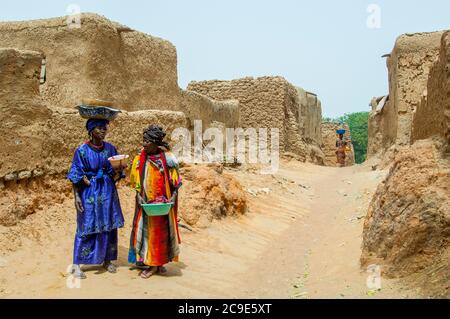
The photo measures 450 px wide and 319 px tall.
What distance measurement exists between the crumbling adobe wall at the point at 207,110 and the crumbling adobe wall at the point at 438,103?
6.21 meters

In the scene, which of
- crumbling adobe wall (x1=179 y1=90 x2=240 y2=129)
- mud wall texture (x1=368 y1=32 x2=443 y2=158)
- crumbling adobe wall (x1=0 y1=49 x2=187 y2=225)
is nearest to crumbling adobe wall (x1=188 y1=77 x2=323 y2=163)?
crumbling adobe wall (x1=179 y1=90 x2=240 y2=129)

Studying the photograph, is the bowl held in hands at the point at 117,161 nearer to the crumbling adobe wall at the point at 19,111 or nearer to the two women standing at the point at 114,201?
the two women standing at the point at 114,201

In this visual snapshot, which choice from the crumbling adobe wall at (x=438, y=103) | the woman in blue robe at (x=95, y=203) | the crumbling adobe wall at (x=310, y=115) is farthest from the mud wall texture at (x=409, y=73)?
the woman in blue robe at (x=95, y=203)

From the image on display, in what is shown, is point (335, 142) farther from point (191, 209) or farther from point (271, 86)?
point (191, 209)

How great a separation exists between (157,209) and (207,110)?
849 centimetres

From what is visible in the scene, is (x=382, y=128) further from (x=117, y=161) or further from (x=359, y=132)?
(x=359, y=132)

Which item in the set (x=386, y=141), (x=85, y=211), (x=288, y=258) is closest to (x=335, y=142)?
(x=386, y=141)

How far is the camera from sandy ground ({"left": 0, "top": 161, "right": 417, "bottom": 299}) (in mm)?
4363

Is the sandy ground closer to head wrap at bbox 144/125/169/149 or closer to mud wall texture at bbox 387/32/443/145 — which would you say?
head wrap at bbox 144/125/169/149

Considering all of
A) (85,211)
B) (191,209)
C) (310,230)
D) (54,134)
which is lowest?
(310,230)

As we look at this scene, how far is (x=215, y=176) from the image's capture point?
26.5 feet

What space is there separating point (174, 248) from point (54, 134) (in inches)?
75.6

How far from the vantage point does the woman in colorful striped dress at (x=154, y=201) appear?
4.93 metres
